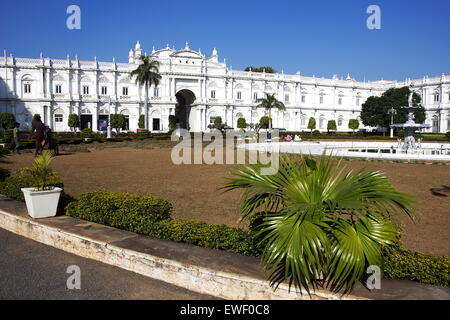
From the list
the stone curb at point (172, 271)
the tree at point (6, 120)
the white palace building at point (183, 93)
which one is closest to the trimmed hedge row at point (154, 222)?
the stone curb at point (172, 271)

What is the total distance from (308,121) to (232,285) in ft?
205

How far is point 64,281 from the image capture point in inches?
163

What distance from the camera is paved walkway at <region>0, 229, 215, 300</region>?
381 cm

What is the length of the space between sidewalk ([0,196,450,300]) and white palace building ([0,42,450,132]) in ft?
124

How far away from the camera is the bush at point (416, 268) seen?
359cm

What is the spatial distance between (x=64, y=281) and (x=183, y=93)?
58.5 m

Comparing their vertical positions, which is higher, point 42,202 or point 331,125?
point 331,125

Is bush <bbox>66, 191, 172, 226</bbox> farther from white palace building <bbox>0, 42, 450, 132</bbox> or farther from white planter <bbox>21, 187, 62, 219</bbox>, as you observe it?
Answer: white palace building <bbox>0, 42, 450, 132</bbox>

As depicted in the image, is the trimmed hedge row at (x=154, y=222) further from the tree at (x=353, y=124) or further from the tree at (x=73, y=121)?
the tree at (x=353, y=124)

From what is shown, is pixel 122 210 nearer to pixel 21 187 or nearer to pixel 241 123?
pixel 21 187

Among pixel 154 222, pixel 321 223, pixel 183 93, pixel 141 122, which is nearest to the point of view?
pixel 321 223

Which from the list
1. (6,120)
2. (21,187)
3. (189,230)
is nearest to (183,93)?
(6,120)

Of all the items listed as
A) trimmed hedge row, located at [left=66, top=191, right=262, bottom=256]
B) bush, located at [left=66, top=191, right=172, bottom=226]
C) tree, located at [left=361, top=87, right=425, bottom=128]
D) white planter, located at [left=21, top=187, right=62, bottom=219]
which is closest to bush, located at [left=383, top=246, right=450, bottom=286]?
trimmed hedge row, located at [left=66, top=191, right=262, bottom=256]
